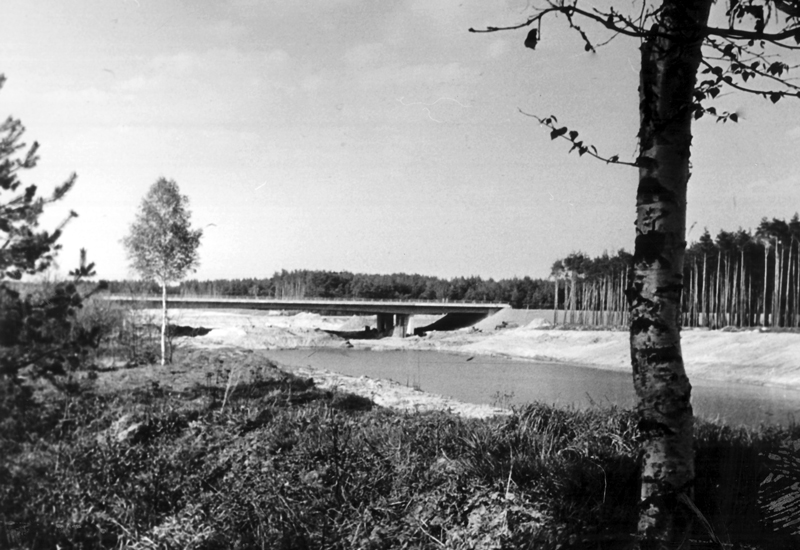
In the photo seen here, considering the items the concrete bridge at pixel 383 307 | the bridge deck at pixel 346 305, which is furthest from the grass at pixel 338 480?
the bridge deck at pixel 346 305

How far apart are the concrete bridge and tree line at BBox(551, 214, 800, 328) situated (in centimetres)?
994

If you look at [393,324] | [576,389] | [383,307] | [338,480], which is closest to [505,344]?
[383,307]

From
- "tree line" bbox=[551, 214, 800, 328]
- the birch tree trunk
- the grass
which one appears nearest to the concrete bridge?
"tree line" bbox=[551, 214, 800, 328]

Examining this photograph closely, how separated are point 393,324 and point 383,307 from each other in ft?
37.8

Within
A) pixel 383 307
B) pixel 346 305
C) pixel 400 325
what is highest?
pixel 346 305

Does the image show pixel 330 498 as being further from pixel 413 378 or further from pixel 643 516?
pixel 413 378

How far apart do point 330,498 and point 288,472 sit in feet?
2.70

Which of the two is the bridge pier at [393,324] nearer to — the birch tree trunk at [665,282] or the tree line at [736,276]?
the tree line at [736,276]

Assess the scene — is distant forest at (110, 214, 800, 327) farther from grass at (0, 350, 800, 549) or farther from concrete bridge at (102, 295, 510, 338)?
grass at (0, 350, 800, 549)

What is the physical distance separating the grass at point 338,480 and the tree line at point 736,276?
23.7 m

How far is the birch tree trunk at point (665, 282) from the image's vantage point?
2.84 meters

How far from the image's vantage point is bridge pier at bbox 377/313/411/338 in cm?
6372

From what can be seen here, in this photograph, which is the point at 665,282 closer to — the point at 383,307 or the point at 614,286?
the point at 383,307

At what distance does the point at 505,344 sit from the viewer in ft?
156
